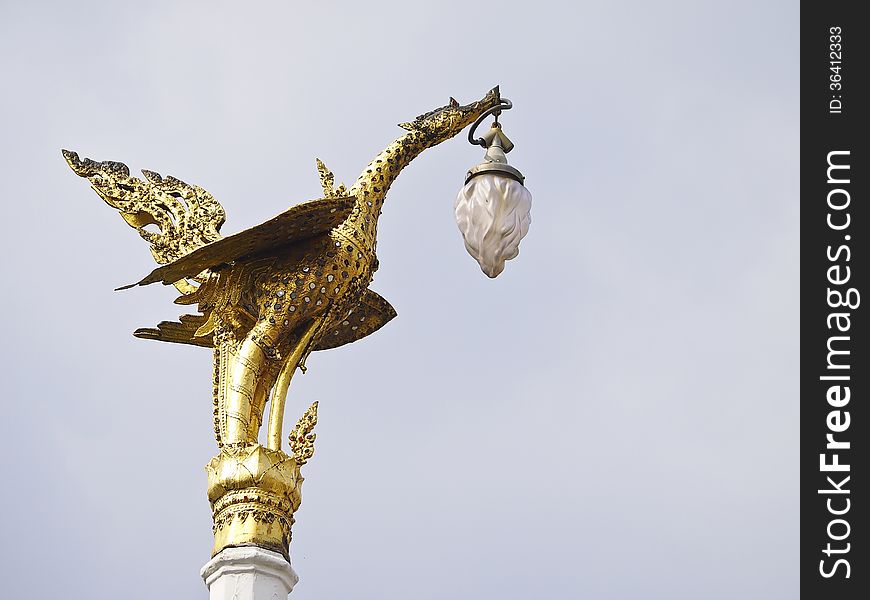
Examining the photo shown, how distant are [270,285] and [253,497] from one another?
50.6 inches

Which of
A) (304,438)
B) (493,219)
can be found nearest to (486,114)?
(493,219)

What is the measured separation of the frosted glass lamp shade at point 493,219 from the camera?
9.62m

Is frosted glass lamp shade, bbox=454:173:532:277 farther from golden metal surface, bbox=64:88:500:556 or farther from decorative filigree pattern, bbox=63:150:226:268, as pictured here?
decorative filigree pattern, bbox=63:150:226:268

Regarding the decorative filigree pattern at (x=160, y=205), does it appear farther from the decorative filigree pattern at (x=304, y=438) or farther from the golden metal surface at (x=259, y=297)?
the decorative filigree pattern at (x=304, y=438)

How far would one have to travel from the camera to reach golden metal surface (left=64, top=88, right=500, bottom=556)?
8352 mm

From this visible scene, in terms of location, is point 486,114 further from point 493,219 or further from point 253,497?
point 253,497

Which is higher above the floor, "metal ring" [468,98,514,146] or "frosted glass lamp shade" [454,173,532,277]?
"metal ring" [468,98,514,146]

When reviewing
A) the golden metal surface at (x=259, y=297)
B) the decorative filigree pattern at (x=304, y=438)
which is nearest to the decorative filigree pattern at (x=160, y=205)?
the golden metal surface at (x=259, y=297)

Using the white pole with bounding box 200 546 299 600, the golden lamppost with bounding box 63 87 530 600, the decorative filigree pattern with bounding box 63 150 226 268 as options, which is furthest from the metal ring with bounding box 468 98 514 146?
the white pole with bounding box 200 546 299 600

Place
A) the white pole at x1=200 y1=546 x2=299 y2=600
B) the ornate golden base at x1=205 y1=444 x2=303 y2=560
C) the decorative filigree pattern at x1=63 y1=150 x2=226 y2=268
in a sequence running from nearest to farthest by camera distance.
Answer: the white pole at x1=200 y1=546 x2=299 y2=600
the ornate golden base at x1=205 y1=444 x2=303 y2=560
the decorative filigree pattern at x1=63 y1=150 x2=226 y2=268

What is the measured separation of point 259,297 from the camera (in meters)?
9.04

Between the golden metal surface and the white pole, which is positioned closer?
the white pole

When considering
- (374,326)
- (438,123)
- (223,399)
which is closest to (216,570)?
(223,399)
